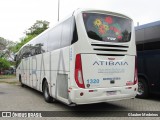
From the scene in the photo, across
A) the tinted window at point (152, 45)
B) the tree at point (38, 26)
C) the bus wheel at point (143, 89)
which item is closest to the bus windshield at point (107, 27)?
the tinted window at point (152, 45)

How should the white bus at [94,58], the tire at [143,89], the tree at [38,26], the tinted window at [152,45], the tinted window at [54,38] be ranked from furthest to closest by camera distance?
1. the tree at [38,26]
2. the tire at [143,89]
3. the tinted window at [152,45]
4. the tinted window at [54,38]
5. the white bus at [94,58]

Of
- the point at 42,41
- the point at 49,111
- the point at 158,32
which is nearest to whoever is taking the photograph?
the point at 49,111

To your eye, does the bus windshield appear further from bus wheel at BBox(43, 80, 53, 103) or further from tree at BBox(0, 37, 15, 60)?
tree at BBox(0, 37, 15, 60)

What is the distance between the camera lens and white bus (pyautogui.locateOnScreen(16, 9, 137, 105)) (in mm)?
7172

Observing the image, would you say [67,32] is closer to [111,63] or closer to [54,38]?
[54,38]

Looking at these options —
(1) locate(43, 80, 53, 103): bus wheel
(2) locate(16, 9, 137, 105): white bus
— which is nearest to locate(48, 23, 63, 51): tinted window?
(2) locate(16, 9, 137, 105): white bus

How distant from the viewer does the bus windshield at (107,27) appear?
24.6 feet

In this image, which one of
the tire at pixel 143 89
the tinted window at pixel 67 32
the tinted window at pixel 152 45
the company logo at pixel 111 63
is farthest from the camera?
the tire at pixel 143 89

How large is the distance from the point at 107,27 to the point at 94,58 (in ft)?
3.99

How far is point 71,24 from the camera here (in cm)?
766

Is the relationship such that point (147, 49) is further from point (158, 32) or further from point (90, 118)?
point (90, 118)

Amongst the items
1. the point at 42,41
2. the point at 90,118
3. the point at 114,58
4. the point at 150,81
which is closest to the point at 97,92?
the point at 90,118

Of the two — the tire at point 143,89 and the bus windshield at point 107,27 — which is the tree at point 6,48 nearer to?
the tire at point 143,89

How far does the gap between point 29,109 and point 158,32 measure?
6254 millimetres
